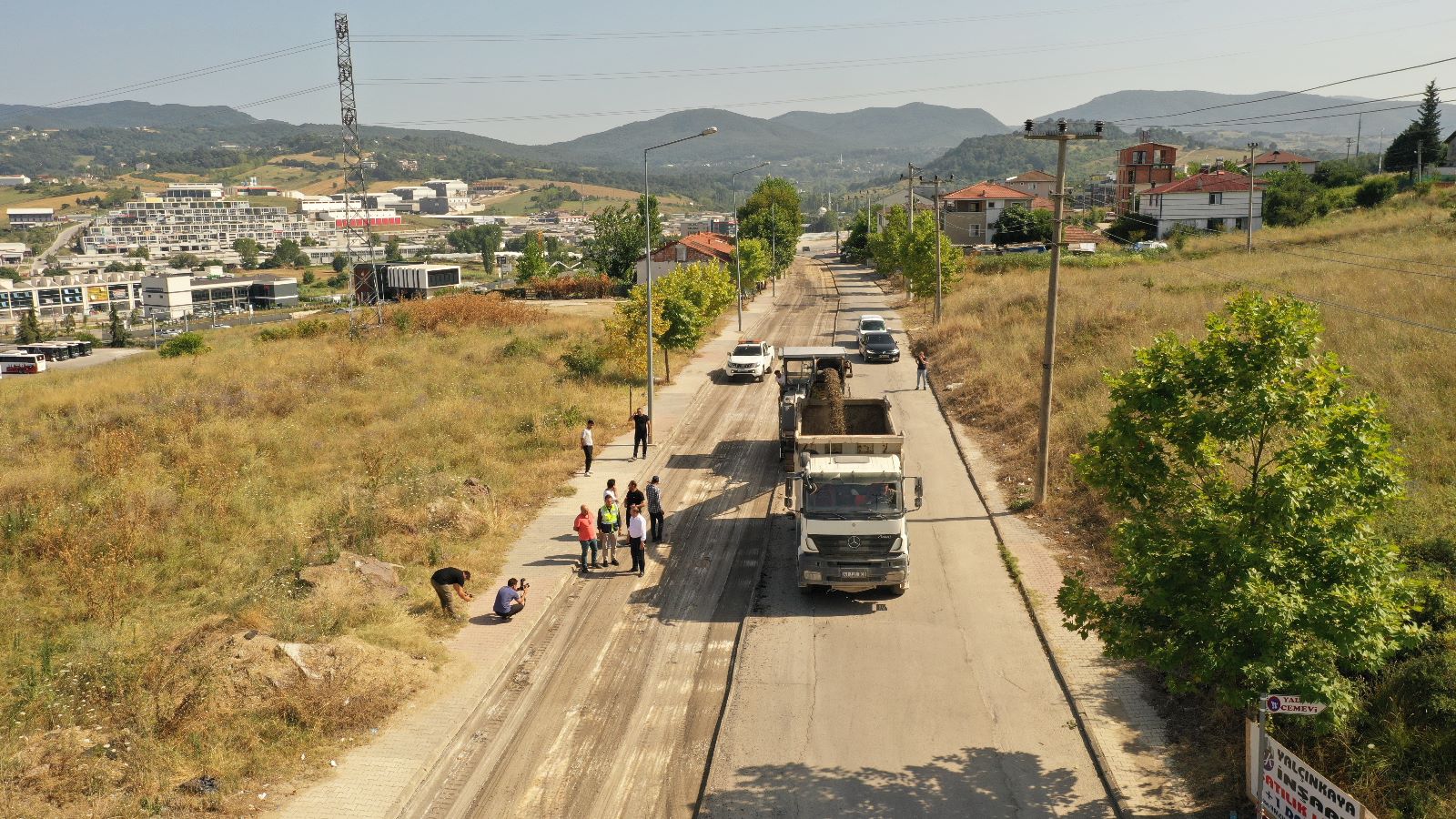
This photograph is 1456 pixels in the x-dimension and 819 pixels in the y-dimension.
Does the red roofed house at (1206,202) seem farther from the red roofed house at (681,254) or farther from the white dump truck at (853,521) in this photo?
the white dump truck at (853,521)

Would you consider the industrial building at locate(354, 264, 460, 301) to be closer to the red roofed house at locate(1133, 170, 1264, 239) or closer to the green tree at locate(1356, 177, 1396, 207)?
the red roofed house at locate(1133, 170, 1264, 239)

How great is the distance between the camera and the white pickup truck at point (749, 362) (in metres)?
37.0

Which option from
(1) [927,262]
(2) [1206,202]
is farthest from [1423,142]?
(1) [927,262]

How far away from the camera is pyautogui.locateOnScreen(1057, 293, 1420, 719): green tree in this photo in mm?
8625

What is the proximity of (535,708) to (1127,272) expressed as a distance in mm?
44295

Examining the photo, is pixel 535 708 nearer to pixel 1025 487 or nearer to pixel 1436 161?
pixel 1025 487

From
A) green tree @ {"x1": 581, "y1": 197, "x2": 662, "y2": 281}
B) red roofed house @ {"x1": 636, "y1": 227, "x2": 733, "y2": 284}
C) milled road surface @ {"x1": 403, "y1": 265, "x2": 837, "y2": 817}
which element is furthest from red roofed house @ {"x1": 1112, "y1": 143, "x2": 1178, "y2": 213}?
milled road surface @ {"x1": 403, "y1": 265, "x2": 837, "y2": 817}

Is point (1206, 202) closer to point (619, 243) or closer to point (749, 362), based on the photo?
point (619, 243)

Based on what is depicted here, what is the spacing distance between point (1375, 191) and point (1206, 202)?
44.2 feet

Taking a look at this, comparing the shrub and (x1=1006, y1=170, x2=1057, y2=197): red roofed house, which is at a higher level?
(x1=1006, y1=170, x2=1057, y2=197): red roofed house

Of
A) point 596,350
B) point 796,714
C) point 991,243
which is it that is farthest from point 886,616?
point 991,243

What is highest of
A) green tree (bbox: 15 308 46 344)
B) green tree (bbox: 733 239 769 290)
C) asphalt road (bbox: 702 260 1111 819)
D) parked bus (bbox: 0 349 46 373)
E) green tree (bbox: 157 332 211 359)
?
green tree (bbox: 733 239 769 290)

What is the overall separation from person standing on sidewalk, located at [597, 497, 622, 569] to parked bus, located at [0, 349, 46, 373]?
55.6 m

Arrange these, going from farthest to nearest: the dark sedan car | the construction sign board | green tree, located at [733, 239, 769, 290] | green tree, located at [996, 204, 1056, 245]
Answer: green tree, located at [996, 204, 1056, 245] < green tree, located at [733, 239, 769, 290] < the dark sedan car < the construction sign board
